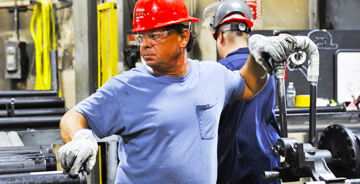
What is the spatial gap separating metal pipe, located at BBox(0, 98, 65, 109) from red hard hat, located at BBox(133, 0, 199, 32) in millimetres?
1439

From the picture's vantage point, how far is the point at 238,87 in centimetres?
160

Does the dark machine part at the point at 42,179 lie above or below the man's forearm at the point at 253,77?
below

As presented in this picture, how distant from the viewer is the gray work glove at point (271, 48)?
129 centimetres

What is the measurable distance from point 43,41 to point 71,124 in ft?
9.43

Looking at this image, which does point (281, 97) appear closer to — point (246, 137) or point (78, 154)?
point (246, 137)

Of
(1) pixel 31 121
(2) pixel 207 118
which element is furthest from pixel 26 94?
(2) pixel 207 118

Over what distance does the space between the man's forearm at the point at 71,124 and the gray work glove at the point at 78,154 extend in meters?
0.08

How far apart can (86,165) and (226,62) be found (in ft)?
2.90

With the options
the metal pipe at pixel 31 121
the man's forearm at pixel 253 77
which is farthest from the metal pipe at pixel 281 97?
the metal pipe at pixel 31 121

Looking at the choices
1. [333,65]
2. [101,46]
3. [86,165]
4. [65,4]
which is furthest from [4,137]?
[333,65]

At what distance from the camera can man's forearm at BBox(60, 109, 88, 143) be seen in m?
1.33

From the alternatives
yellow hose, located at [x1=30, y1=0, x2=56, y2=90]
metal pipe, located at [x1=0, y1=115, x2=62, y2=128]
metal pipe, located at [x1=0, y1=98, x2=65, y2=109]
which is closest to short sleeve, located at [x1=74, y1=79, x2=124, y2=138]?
metal pipe, located at [x1=0, y1=115, x2=62, y2=128]

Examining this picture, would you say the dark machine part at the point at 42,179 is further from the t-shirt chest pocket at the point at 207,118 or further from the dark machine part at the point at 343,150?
the dark machine part at the point at 343,150

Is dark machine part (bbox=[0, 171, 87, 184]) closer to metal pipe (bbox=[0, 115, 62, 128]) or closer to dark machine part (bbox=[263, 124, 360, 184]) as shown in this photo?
dark machine part (bbox=[263, 124, 360, 184])
